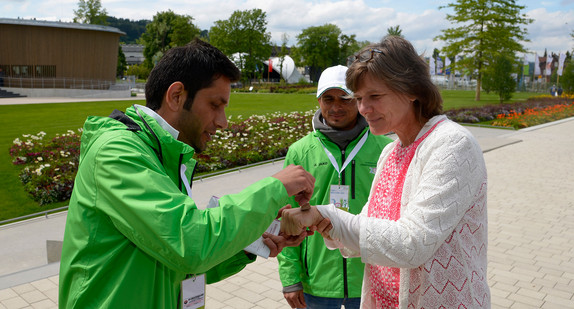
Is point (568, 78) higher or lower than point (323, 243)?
higher

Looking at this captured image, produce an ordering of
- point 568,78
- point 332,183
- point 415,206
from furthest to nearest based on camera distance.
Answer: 1. point 568,78
2. point 332,183
3. point 415,206

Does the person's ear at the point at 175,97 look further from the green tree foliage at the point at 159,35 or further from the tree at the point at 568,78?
the green tree foliage at the point at 159,35

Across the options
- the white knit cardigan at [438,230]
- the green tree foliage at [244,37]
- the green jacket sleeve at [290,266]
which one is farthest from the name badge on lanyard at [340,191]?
the green tree foliage at [244,37]

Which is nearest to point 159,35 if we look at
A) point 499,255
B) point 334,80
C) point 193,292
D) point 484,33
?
point 484,33

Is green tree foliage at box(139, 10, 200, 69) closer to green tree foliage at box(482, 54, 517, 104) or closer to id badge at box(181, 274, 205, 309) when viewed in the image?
green tree foliage at box(482, 54, 517, 104)

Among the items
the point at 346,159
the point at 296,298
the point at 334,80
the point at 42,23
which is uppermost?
the point at 42,23

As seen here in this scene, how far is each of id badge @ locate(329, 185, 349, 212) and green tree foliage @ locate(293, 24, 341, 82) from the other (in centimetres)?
7907

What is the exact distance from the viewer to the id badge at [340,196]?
117 inches

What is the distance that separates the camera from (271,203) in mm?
1479

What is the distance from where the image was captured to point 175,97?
6.08ft

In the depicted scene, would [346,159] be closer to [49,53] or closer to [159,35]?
[49,53]

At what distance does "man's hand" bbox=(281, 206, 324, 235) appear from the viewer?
1938 millimetres

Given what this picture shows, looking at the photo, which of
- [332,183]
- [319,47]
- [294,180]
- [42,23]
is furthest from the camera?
[319,47]

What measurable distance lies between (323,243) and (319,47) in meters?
82.0
